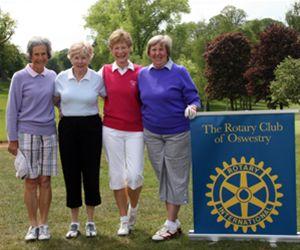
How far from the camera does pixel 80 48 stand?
550 centimetres

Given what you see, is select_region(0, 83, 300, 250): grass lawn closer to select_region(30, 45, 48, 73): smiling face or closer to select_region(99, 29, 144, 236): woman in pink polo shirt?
select_region(99, 29, 144, 236): woman in pink polo shirt

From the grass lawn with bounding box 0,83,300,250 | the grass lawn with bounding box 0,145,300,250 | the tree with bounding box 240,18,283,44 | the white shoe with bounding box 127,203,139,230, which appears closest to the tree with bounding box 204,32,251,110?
the tree with bounding box 240,18,283,44

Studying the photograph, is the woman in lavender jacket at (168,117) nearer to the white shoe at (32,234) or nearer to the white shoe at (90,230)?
the white shoe at (90,230)

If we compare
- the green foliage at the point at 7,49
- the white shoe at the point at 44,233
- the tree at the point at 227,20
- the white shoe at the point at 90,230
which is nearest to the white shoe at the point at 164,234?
the white shoe at the point at 90,230

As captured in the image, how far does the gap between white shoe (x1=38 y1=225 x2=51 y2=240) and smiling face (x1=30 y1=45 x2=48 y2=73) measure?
167cm

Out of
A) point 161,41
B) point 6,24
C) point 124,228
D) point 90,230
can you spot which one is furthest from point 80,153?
point 6,24

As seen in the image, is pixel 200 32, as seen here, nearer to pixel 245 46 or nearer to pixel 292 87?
pixel 245 46

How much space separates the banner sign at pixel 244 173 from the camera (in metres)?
5.28

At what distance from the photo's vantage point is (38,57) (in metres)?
5.50

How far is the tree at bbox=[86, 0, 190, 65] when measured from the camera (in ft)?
174

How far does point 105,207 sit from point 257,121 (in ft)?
9.59

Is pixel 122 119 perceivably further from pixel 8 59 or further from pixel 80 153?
pixel 8 59

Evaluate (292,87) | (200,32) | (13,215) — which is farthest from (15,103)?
(200,32)

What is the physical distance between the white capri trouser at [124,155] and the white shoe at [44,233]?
0.85 meters
